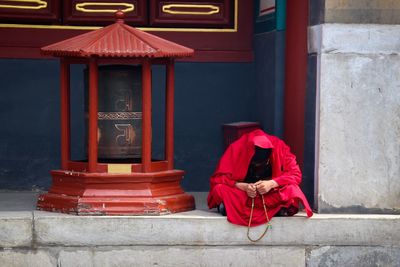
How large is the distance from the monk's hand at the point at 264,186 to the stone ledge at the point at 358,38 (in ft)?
3.93

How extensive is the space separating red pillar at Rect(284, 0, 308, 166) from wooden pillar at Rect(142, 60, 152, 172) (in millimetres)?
1434

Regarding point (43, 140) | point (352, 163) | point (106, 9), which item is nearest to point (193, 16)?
point (106, 9)

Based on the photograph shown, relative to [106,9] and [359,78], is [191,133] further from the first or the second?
[359,78]

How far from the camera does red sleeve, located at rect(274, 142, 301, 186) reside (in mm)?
8336

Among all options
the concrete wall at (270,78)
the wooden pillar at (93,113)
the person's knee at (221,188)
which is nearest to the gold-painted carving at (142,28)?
the concrete wall at (270,78)

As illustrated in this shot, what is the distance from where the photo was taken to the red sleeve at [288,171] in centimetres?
834

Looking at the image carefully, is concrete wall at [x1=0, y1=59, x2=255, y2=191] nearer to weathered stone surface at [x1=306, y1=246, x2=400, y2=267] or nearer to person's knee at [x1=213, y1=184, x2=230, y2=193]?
person's knee at [x1=213, y1=184, x2=230, y2=193]

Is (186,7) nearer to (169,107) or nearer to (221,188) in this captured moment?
(169,107)

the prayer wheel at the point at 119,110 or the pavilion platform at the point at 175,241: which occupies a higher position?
the prayer wheel at the point at 119,110

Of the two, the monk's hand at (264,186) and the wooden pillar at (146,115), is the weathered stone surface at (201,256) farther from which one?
the wooden pillar at (146,115)

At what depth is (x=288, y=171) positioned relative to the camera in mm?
8445

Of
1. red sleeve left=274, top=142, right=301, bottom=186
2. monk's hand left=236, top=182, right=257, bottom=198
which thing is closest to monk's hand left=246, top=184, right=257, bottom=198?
monk's hand left=236, top=182, right=257, bottom=198

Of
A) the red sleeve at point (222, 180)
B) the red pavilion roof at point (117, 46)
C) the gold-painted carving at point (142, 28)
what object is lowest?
the red sleeve at point (222, 180)

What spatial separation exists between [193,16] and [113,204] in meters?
2.66
